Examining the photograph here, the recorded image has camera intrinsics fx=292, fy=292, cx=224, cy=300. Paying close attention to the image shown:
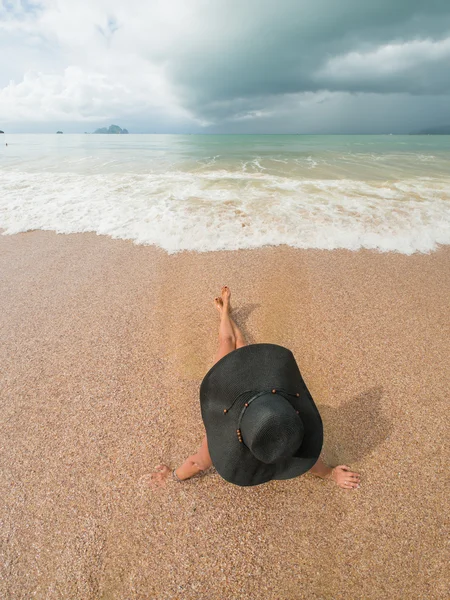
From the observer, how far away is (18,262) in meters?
5.37

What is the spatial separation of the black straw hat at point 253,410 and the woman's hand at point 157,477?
714mm

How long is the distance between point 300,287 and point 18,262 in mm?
5070

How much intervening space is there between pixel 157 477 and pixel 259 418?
51.4 inches

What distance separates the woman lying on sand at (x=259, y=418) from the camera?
4.54 ft

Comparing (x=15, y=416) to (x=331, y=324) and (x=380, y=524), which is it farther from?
(x=331, y=324)

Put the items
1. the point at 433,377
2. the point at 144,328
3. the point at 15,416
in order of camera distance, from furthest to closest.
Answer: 1. the point at 144,328
2. the point at 433,377
3. the point at 15,416

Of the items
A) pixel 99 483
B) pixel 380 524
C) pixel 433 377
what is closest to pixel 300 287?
pixel 433 377

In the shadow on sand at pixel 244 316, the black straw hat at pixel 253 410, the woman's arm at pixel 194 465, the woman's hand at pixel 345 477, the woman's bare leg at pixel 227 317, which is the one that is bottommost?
the woman's hand at pixel 345 477

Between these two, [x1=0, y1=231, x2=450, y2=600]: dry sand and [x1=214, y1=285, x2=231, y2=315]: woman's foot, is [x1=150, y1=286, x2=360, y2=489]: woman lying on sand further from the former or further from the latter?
[x1=214, y1=285, x2=231, y2=315]: woman's foot

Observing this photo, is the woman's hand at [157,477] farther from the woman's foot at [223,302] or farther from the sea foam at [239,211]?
the sea foam at [239,211]

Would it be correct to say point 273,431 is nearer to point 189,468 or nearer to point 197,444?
point 189,468

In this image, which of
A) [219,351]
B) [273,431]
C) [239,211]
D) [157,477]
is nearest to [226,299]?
[219,351]

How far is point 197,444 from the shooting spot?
2.48 m

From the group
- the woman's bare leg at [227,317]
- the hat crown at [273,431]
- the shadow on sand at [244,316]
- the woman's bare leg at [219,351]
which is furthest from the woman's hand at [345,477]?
the shadow on sand at [244,316]
